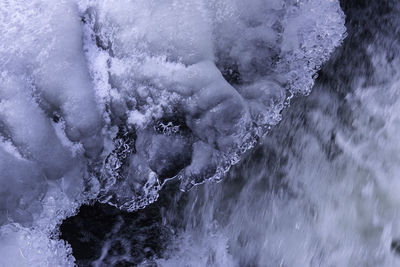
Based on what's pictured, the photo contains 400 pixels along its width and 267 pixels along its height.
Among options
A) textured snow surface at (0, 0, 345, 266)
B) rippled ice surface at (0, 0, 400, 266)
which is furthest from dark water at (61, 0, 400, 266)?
textured snow surface at (0, 0, 345, 266)

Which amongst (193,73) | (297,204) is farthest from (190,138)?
(297,204)

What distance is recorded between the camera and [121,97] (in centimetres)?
155

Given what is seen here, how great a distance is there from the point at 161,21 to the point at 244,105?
0.40 m

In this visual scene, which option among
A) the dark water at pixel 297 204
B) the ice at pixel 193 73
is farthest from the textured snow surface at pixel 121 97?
the dark water at pixel 297 204

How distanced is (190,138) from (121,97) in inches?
11.2

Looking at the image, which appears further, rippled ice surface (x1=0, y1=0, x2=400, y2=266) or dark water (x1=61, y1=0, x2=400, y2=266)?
dark water (x1=61, y1=0, x2=400, y2=266)

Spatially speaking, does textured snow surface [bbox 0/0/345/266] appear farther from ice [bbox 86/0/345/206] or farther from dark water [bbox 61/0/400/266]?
dark water [bbox 61/0/400/266]

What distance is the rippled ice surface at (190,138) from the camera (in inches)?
59.1

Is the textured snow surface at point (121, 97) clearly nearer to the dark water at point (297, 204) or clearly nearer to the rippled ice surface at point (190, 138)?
the rippled ice surface at point (190, 138)

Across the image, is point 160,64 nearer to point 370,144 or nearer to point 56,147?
point 56,147

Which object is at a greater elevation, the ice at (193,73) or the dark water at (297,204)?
the ice at (193,73)

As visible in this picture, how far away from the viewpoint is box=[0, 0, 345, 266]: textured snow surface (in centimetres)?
149

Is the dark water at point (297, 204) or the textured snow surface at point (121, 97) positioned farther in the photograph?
the dark water at point (297, 204)

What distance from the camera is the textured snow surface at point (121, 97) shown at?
4.89 feet
